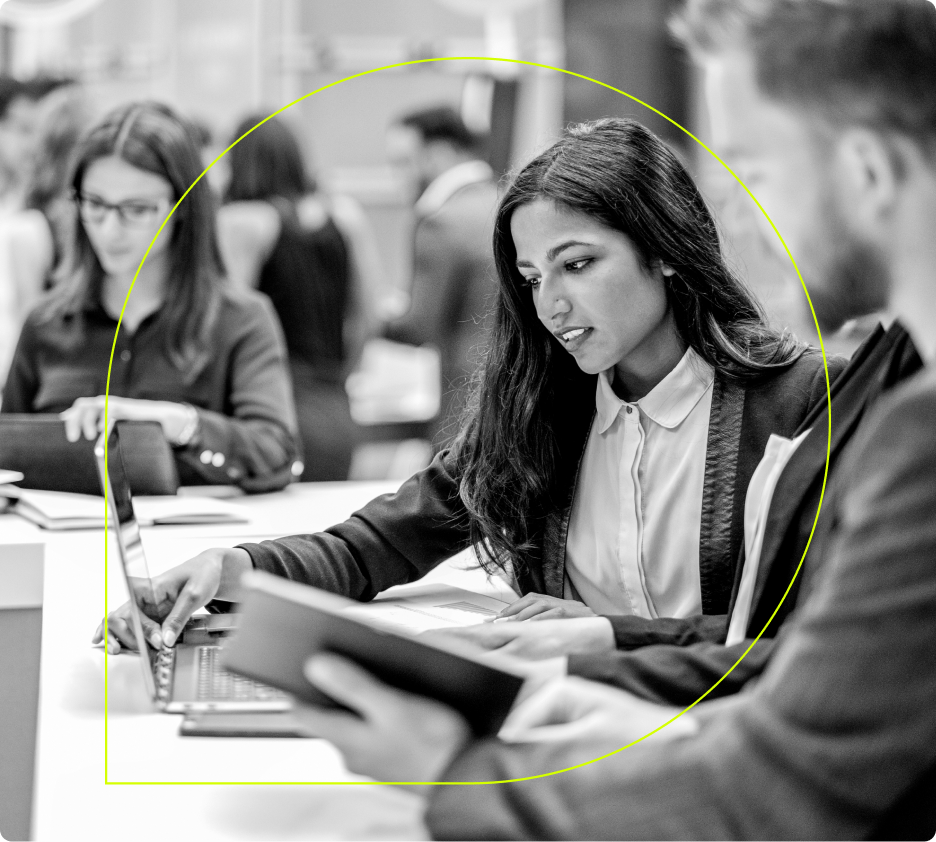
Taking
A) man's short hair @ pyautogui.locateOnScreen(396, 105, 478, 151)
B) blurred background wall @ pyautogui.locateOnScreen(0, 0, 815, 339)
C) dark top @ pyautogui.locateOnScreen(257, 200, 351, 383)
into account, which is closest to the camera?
dark top @ pyautogui.locateOnScreen(257, 200, 351, 383)

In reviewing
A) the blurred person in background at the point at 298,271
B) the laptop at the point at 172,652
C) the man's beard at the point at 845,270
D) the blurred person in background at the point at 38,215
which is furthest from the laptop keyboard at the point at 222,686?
the blurred person in background at the point at 38,215

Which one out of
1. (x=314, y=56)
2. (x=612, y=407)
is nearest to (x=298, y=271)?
(x=612, y=407)

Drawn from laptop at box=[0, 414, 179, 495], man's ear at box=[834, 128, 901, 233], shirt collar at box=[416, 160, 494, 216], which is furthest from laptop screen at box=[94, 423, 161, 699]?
shirt collar at box=[416, 160, 494, 216]

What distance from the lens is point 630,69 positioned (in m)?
1.04

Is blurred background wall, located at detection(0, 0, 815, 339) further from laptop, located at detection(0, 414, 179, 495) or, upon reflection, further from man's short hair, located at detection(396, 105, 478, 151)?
laptop, located at detection(0, 414, 179, 495)

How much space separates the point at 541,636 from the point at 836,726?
228 millimetres

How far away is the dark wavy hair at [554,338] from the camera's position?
2.32 feet

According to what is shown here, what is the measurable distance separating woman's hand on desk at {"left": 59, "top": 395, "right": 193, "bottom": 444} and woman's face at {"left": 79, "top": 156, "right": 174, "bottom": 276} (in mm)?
168

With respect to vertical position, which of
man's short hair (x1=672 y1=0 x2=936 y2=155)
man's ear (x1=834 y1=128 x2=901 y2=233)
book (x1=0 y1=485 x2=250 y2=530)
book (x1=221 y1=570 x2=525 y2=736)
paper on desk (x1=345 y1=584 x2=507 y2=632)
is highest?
man's short hair (x1=672 y1=0 x2=936 y2=155)

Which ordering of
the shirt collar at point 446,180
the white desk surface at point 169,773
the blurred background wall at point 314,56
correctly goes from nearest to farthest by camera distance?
the white desk surface at point 169,773
the shirt collar at point 446,180
the blurred background wall at point 314,56

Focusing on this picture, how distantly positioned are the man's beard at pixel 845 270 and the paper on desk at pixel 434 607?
0.31 metres

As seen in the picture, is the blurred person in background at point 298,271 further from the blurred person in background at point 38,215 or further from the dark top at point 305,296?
the blurred person in background at point 38,215

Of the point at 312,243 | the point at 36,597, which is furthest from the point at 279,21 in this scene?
the point at 36,597

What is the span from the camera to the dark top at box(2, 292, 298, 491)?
125cm
